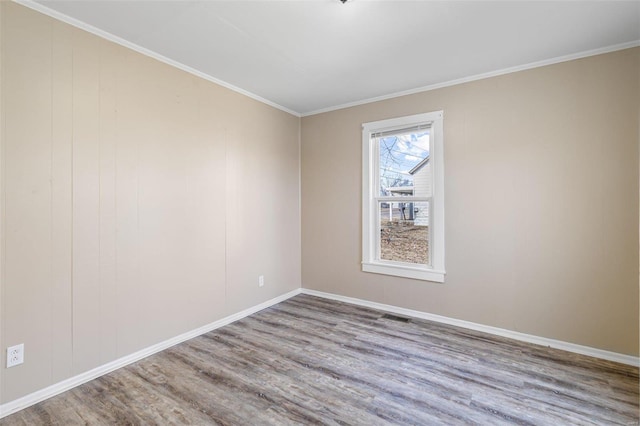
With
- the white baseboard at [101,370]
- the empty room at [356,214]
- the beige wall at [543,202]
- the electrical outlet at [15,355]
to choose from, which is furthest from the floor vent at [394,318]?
the electrical outlet at [15,355]

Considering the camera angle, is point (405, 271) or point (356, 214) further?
point (356, 214)

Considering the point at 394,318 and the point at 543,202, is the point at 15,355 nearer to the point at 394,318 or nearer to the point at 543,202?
the point at 394,318

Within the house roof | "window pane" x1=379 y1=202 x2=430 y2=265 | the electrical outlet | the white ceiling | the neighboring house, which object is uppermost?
the white ceiling

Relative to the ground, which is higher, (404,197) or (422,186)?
(422,186)

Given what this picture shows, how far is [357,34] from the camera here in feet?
7.63

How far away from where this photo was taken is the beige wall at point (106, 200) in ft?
6.24

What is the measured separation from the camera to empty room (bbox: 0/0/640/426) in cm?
194

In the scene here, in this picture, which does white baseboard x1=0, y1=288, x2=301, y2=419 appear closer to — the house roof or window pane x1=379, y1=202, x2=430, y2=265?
window pane x1=379, y1=202, x2=430, y2=265

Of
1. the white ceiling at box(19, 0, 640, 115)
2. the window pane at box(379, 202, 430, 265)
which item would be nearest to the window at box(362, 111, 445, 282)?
the window pane at box(379, 202, 430, 265)

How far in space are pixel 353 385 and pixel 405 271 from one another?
5.36 feet

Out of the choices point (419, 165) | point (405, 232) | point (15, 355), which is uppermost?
point (419, 165)

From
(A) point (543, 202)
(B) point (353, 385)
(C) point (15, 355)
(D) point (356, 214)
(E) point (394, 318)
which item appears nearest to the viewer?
(C) point (15, 355)

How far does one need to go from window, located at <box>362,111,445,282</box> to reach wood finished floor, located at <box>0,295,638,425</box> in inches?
34.2

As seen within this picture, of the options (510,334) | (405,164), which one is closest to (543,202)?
(510,334)
